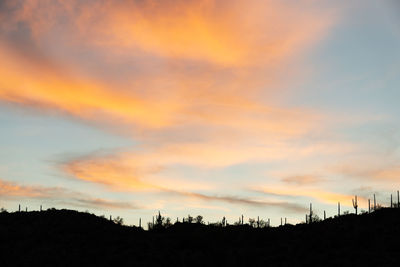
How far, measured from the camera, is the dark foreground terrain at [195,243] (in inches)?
1751

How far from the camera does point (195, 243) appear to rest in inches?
2053

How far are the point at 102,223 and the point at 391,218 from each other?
114 ft

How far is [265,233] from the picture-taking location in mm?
55594

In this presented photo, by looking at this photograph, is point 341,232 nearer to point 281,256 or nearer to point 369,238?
point 369,238

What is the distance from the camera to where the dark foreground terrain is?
1751 inches

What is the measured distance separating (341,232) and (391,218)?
7.96 m

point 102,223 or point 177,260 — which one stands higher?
point 102,223

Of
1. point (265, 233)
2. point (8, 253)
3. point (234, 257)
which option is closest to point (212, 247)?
point (234, 257)

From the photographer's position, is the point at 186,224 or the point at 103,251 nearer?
the point at 103,251

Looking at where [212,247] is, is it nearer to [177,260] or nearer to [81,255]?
[177,260]

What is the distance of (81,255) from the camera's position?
153ft

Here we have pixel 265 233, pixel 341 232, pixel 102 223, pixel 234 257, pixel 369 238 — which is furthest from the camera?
pixel 102 223

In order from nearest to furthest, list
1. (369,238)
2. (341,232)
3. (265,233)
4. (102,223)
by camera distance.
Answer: (369,238) → (341,232) → (265,233) → (102,223)

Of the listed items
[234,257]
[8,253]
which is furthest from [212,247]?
[8,253]
